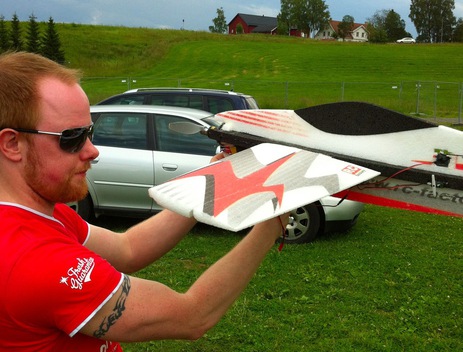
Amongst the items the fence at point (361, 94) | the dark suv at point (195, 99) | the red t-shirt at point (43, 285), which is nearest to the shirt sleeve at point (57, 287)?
the red t-shirt at point (43, 285)

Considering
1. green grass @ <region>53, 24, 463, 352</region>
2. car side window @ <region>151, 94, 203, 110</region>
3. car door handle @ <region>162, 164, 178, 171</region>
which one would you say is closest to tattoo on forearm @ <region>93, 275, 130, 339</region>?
green grass @ <region>53, 24, 463, 352</region>

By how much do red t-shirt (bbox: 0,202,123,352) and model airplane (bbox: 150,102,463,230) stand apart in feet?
1.13

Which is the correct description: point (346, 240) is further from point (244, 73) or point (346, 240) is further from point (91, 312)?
point (244, 73)

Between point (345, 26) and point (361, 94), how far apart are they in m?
79.6

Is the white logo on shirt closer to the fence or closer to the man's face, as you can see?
the man's face

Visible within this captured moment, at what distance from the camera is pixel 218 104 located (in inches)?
402

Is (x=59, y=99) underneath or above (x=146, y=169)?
above

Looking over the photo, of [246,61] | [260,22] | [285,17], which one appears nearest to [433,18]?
[285,17]

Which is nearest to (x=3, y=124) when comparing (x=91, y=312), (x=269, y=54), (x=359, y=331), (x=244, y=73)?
(x=91, y=312)

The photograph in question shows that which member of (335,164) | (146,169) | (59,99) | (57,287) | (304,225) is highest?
(59,99)

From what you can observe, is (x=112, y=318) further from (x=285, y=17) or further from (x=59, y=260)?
(x=285, y=17)

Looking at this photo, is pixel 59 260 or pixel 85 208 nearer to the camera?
pixel 59 260

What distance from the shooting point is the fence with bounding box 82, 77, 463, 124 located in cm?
2509

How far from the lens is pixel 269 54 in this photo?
5572 centimetres
